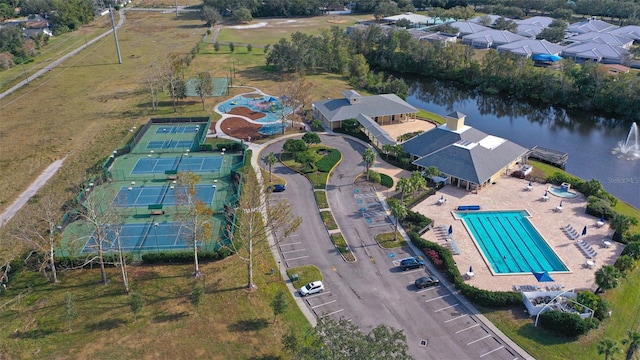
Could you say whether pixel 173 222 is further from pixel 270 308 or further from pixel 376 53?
pixel 376 53

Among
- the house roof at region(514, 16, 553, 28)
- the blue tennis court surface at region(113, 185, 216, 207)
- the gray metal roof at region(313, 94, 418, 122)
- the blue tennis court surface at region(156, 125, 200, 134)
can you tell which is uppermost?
the house roof at region(514, 16, 553, 28)

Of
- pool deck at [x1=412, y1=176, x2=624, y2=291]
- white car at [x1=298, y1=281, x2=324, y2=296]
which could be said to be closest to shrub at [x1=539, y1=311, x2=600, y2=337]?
pool deck at [x1=412, y1=176, x2=624, y2=291]

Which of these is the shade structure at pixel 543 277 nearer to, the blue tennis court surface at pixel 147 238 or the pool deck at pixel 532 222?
the pool deck at pixel 532 222

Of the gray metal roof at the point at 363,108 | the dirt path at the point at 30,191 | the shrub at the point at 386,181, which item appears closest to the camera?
the dirt path at the point at 30,191

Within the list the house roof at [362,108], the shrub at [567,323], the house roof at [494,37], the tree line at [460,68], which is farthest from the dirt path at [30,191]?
the house roof at [494,37]

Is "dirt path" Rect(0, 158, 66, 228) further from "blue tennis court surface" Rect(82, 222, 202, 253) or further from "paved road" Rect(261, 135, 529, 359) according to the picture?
"paved road" Rect(261, 135, 529, 359)

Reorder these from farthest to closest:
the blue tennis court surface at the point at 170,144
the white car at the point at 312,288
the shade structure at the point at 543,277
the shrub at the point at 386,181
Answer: the blue tennis court surface at the point at 170,144 < the shrub at the point at 386,181 < the shade structure at the point at 543,277 < the white car at the point at 312,288

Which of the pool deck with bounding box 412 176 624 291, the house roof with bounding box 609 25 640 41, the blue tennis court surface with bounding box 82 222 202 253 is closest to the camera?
the pool deck with bounding box 412 176 624 291
